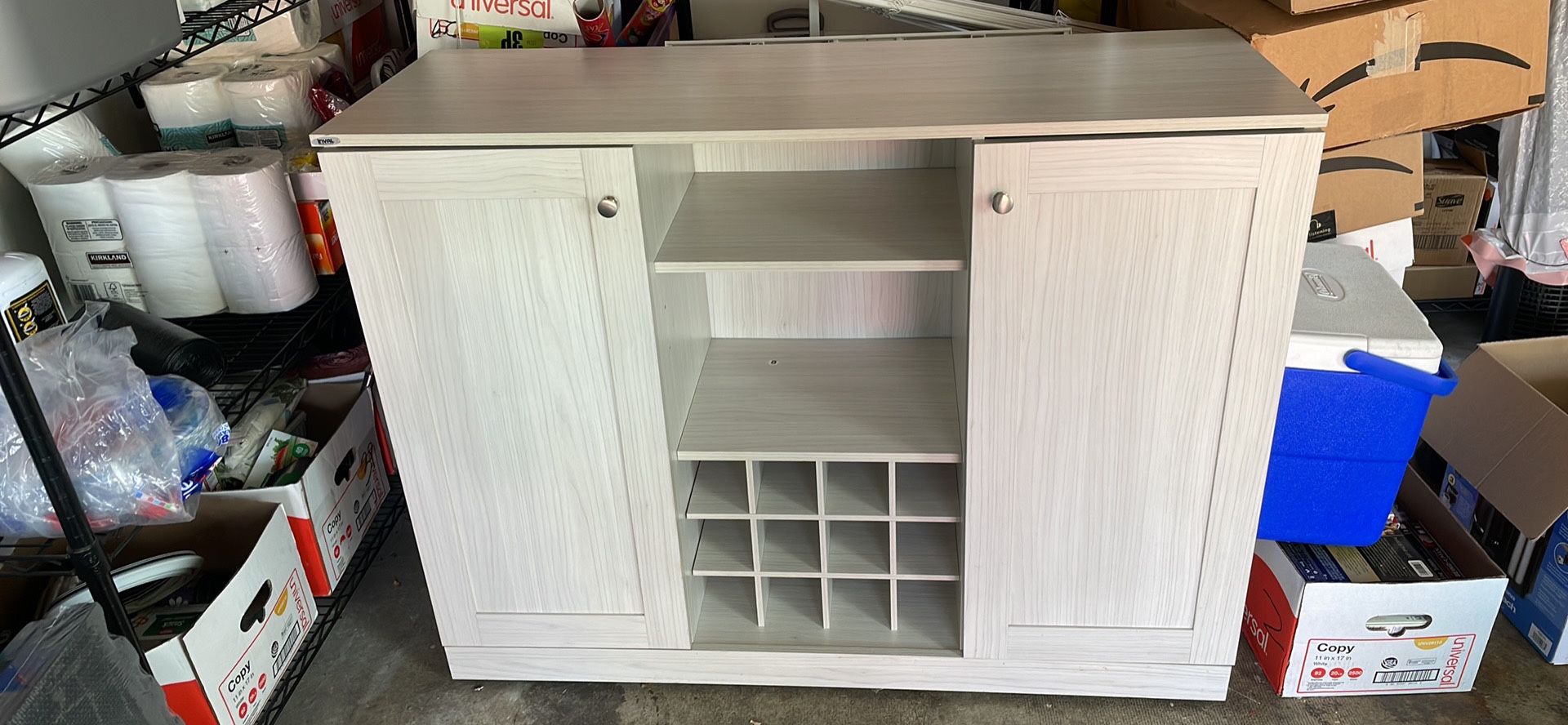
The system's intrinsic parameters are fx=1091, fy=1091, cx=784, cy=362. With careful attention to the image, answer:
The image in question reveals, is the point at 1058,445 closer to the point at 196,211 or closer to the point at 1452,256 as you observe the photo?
the point at 196,211

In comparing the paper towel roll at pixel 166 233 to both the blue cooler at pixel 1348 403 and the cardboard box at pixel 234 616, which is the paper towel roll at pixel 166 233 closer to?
the cardboard box at pixel 234 616

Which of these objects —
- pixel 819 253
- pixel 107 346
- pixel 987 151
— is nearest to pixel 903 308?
pixel 819 253

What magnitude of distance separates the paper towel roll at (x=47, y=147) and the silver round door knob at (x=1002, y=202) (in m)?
1.34

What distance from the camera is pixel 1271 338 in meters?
1.35

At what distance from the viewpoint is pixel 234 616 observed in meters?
1.47

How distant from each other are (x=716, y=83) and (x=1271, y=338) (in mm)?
789

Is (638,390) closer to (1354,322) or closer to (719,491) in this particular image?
(719,491)

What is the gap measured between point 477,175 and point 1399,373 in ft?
3.98

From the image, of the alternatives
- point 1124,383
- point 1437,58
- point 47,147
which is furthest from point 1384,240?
point 47,147

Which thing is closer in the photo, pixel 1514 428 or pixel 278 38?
pixel 1514 428

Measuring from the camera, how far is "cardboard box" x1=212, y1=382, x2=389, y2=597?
5.46 ft

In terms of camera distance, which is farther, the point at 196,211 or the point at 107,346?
the point at 196,211

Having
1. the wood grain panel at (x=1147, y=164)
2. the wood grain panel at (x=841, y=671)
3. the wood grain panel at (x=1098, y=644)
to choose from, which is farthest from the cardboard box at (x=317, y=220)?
the wood grain panel at (x=1098, y=644)

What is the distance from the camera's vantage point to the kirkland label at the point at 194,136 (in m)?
1.77
